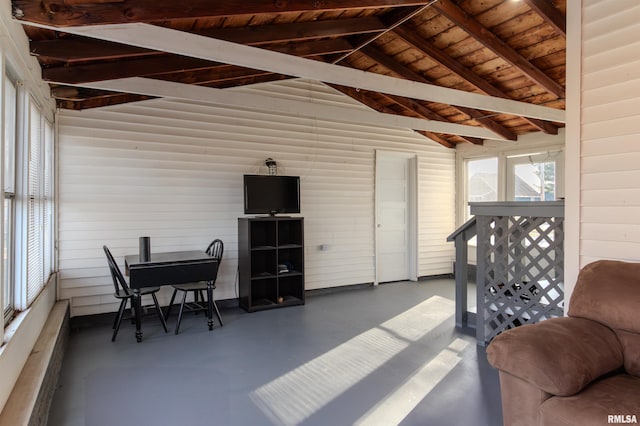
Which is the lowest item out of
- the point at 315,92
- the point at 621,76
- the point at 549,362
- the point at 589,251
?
the point at 549,362

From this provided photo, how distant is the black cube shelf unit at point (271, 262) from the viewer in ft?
15.8

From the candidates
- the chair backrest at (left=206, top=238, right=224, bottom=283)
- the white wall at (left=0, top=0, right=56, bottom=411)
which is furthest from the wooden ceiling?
the chair backrest at (left=206, top=238, right=224, bottom=283)

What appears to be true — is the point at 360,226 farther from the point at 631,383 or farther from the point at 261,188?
the point at 631,383

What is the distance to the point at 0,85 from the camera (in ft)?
6.24

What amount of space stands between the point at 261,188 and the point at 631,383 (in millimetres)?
3991

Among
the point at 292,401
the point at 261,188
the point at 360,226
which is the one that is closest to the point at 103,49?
the point at 261,188

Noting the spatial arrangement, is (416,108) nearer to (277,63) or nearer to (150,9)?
(277,63)

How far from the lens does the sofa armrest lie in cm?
161

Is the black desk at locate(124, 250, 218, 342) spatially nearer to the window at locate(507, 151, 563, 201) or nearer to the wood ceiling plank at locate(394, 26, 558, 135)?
the wood ceiling plank at locate(394, 26, 558, 135)

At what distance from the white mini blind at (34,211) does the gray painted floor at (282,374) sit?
75 centimetres

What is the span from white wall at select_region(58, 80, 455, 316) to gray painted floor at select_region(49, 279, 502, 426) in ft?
3.18

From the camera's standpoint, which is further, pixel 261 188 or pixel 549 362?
pixel 261 188

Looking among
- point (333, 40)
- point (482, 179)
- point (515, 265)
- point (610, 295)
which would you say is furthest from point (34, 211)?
point (482, 179)

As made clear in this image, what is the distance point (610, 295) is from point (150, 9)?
317 cm
